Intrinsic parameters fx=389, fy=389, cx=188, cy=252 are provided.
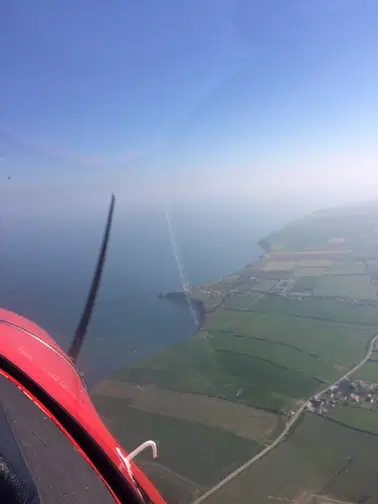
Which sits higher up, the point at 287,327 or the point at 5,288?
the point at 5,288

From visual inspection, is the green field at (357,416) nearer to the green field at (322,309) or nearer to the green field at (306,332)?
the green field at (306,332)

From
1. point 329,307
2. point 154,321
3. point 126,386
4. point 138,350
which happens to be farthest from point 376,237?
point 126,386

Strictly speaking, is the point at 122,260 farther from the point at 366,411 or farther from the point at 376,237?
the point at 376,237

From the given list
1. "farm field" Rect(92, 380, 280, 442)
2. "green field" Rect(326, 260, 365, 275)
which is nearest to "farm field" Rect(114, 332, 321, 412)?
"farm field" Rect(92, 380, 280, 442)

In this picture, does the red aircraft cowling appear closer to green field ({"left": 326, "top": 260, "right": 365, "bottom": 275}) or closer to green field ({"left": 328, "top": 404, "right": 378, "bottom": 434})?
green field ({"left": 328, "top": 404, "right": 378, "bottom": 434})

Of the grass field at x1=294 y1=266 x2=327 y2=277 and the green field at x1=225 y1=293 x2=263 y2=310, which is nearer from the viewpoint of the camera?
the green field at x1=225 y1=293 x2=263 y2=310

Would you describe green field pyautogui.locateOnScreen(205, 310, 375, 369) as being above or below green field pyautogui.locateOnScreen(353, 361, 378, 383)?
above
